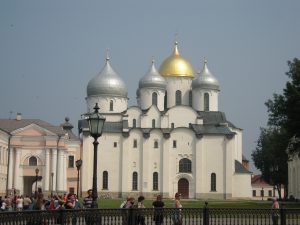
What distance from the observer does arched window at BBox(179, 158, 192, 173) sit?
79.3 m

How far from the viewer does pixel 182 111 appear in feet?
267

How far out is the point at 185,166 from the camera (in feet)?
261

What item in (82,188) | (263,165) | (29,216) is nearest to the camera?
(29,216)

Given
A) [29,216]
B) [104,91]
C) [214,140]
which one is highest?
[104,91]

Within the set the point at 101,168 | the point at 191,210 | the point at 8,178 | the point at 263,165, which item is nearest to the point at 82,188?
the point at 101,168

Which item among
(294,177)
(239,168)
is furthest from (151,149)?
(294,177)

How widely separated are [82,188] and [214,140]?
17901 millimetres

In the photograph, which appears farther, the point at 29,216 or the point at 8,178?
the point at 8,178

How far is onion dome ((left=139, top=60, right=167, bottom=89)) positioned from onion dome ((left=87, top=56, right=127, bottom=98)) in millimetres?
2704

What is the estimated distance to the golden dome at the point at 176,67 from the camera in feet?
283

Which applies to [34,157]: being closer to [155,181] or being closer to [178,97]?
[155,181]

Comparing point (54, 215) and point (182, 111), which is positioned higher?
point (182, 111)

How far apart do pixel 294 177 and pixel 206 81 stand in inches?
706

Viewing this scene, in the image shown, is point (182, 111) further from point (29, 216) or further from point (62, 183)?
point (29, 216)
